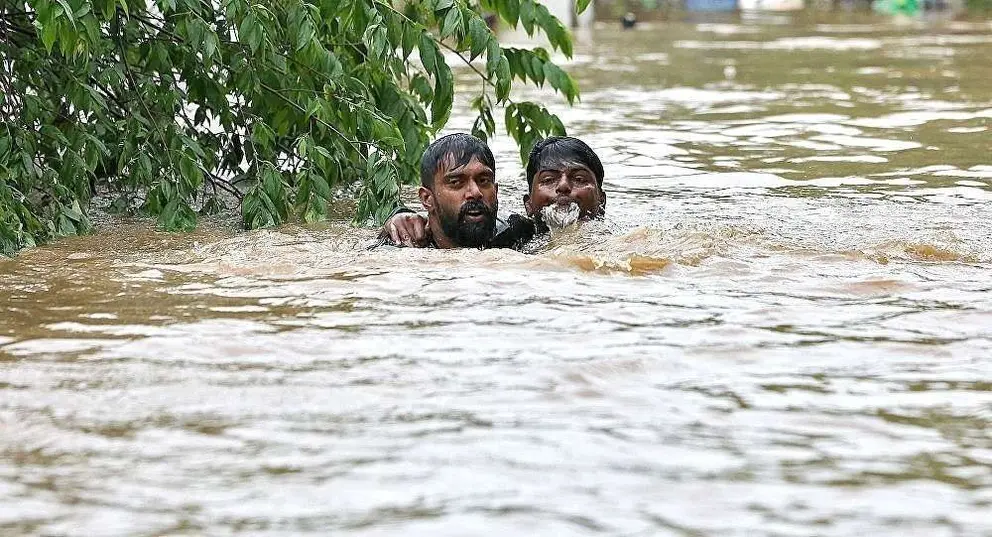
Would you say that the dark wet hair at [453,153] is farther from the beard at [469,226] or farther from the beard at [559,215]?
the beard at [559,215]

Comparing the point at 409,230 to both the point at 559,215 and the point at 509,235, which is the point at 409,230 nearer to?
the point at 509,235

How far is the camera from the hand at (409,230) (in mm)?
6867

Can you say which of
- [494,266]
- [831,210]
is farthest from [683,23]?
[494,266]

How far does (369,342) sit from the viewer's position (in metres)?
4.76

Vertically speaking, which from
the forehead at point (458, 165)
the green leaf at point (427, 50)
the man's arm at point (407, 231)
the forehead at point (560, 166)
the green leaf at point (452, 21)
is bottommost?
the man's arm at point (407, 231)

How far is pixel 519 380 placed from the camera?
13.9 feet

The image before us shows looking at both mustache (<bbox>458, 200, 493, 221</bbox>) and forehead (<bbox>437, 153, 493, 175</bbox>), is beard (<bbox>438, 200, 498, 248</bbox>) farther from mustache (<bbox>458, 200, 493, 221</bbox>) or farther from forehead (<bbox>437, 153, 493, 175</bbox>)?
forehead (<bbox>437, 153, 493, 175</bbox>)

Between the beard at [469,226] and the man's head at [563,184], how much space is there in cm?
73

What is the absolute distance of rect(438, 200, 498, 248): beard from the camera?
6.85 meters

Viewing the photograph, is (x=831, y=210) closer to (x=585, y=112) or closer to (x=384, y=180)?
(x=384, y=180)

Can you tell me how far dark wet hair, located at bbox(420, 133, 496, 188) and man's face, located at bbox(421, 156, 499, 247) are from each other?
0.02m

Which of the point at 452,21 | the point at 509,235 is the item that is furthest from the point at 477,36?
the point at 509,235

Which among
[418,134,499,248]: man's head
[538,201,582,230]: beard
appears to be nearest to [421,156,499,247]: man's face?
[418,134,499,248]: man's head

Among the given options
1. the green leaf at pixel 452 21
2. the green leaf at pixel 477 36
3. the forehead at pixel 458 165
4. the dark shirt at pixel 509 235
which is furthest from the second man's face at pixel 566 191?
the green leaf at pixel 452 21
